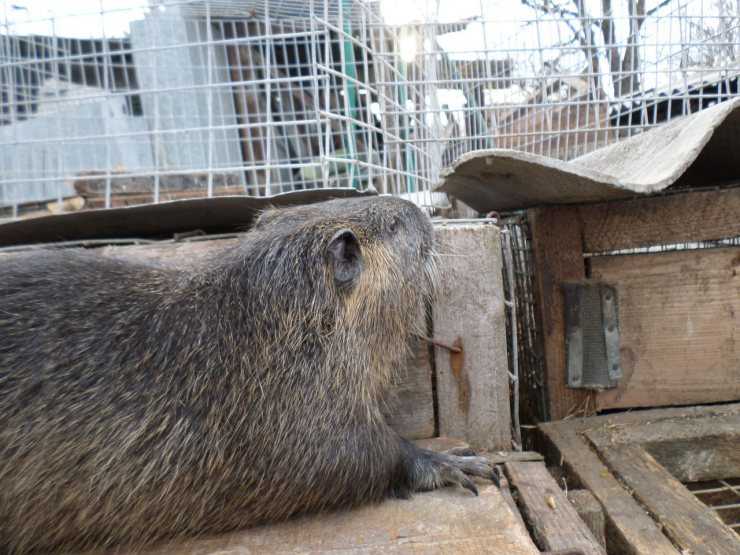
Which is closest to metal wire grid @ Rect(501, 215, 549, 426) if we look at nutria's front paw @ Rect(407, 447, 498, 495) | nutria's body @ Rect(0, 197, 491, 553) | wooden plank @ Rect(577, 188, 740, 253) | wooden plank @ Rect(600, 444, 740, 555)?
wooden plank @ Rect(577, 188, 740, 253)

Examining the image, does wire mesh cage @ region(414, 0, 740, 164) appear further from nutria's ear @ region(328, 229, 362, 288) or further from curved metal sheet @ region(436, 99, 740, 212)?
nutria's ear @ region(328, 229, 362, 288)

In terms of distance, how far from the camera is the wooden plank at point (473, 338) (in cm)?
202

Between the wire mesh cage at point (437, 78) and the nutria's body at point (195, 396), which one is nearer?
the nutria's body at point (195, 396)

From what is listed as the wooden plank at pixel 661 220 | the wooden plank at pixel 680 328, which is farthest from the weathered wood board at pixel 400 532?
the wooden plank at pixel 661 220

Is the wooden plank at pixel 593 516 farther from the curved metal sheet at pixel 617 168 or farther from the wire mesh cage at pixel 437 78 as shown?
the wire mesh cage at pixel 437 78

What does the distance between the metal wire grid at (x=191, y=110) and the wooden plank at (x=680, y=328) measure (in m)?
1.34

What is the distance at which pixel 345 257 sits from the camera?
68.7 inches

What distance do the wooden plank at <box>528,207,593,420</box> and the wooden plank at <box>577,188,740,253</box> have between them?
8 cm

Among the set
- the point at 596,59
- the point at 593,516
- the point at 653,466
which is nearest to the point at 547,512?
the point at 593,516

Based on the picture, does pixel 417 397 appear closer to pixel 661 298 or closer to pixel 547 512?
pixel 547 512

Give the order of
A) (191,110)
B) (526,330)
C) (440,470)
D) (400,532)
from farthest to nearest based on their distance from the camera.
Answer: (191,110), (526,330), (440,470), (400,532)

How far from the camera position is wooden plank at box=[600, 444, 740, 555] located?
1432 mm

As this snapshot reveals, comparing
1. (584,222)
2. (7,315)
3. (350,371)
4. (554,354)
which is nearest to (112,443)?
→ (7,315)

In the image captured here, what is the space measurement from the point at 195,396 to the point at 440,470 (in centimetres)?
78
